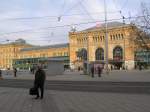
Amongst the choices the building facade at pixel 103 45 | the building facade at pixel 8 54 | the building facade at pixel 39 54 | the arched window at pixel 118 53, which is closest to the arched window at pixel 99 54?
the building facade at pixel 103 45

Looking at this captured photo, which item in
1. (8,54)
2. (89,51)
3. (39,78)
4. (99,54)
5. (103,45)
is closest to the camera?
(39,78)

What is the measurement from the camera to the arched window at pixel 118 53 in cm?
13191

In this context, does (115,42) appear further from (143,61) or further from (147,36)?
(147,36)

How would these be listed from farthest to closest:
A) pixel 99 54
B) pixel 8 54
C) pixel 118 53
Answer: pixel 8 54
pixel 99 54
pixel 118 53

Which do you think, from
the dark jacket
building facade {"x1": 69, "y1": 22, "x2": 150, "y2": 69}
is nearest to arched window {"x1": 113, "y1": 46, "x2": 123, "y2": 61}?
building facade {"x1": 69, "y1": 22, "x2": 150, "y2": 69}

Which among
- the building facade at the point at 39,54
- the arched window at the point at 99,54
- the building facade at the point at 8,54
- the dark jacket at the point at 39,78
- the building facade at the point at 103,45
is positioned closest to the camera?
the dark jacket at the point at 39,78

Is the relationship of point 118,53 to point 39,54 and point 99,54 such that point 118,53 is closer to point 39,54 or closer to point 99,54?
point 99,54

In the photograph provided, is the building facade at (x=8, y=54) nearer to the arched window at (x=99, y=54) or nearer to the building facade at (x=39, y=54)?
the building facade at (x=39, y=54)

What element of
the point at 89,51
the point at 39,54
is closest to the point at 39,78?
the point at 89,51

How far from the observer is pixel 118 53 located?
441ft

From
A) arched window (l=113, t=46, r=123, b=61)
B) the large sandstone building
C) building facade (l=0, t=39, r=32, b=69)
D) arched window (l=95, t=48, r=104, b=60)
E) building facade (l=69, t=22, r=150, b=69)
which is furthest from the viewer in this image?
building facade (l=0, t=39, r=32, b=69)

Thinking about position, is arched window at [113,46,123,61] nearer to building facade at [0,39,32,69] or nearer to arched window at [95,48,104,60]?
arched window at [95,48,104,60]

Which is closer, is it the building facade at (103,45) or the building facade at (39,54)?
the building facade at (103,45)

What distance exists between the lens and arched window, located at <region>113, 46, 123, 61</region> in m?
132
